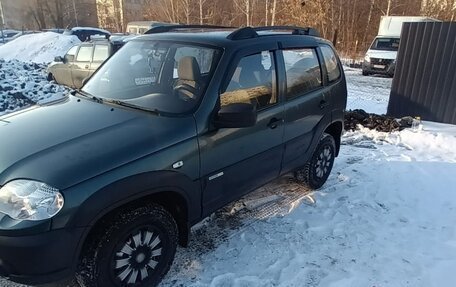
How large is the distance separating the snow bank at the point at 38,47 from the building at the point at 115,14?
22911mm

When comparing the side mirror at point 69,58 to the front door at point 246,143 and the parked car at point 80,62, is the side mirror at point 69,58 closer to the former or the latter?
the parked car at point 80,62

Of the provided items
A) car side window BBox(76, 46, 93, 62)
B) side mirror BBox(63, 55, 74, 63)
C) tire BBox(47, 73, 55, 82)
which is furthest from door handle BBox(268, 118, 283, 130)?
tire BBox(47, 73, 55, 82)

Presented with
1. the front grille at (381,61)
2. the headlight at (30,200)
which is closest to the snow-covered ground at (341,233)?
the headlight at (30,200)

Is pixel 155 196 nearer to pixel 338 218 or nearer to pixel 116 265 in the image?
pixel 116 265

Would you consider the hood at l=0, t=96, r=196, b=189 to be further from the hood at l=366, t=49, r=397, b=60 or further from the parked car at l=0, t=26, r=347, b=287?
the hood at l=366, t=49, r=397, b=60

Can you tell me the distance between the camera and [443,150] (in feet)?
20.2

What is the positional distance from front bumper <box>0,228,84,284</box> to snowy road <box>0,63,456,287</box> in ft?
3.13

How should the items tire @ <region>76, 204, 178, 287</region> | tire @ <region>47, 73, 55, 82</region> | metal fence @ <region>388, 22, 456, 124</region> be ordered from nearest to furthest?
tire @ <region>76, 204, 178, 287</region> < metal fence @ <region>388, 22, 456, 124</region> < tire @ <region>47, 73, 55, 82</region>

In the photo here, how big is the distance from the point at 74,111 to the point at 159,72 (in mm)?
821

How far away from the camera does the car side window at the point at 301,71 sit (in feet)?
12.1

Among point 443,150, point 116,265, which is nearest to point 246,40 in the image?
point 116,265

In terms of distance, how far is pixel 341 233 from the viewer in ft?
12.2

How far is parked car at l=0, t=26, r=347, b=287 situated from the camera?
2.14m

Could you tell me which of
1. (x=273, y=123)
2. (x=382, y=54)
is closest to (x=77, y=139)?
(x=273, y=123)
